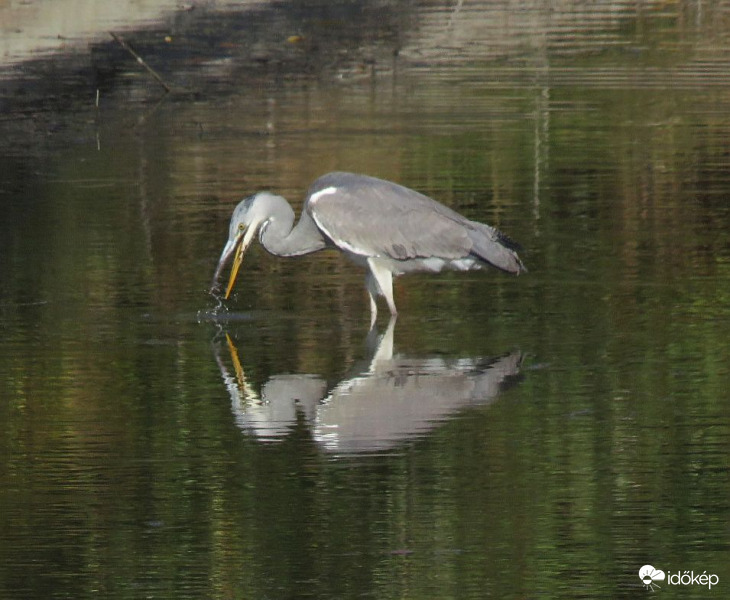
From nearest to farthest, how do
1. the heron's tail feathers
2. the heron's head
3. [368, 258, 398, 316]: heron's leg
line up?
the heron's tail feathers, [368, 258, 398, 316]: heron's leg, the heron's head

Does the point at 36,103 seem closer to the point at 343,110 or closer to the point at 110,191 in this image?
the point at 343,110

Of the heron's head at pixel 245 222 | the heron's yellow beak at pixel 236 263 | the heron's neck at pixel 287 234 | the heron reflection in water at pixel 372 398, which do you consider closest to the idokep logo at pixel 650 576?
the heron reflection in water at pixel 372 398

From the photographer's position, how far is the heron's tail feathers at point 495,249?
40.6ft

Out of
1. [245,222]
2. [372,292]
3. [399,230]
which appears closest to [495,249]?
[399,230]

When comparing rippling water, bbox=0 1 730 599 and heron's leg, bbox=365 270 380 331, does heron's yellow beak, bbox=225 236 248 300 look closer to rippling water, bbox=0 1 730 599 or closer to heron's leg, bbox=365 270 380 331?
rippling water, bbox=0 1 730 599

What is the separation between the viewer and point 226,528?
27.2ft

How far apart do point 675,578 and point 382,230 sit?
206 inches

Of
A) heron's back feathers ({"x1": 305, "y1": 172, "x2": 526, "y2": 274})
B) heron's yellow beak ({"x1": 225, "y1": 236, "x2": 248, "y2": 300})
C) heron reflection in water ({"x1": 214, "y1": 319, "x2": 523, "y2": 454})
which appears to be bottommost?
heron reflection in water ({"x1": 214, "y1": 319, "x2": 523, "y2": 454})

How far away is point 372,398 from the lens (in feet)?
34.1

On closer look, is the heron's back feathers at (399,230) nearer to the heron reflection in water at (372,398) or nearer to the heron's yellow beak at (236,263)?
the heron's yellow beak at (236,263)

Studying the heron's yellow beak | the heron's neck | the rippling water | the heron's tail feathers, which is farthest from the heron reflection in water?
the heron's neck

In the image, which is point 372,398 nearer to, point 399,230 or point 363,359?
point 363,359

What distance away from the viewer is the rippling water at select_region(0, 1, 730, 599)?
26.3ft

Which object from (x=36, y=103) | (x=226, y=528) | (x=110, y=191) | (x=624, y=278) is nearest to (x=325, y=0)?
(x=36, y=103)
